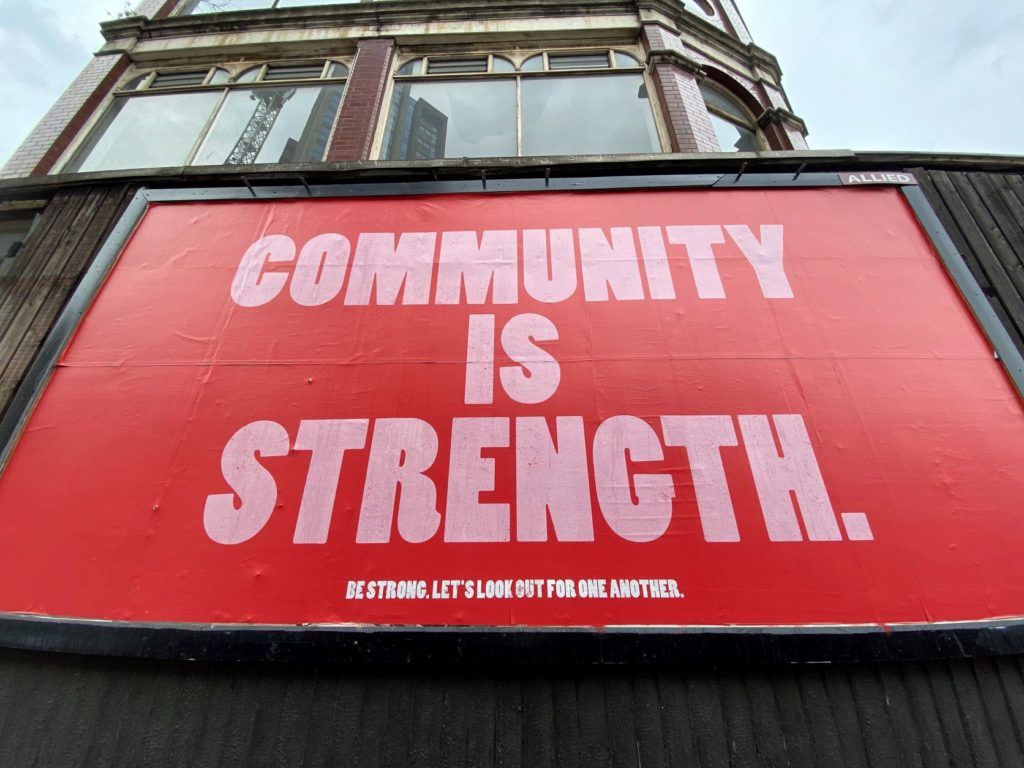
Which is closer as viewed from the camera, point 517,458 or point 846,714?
point 846,714

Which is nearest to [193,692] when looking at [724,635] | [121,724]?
[121,724]

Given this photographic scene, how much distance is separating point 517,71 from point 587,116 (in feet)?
4.89

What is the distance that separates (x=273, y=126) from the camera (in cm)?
644

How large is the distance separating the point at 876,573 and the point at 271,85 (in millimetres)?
9165

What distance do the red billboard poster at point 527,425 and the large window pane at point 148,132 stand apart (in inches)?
79.9

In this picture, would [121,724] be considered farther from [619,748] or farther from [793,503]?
[793,503]

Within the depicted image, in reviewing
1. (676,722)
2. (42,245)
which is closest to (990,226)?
(676,722)

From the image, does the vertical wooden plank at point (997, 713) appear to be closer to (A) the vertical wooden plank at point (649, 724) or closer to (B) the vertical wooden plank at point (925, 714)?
(B) the vertical wooden plank at point (925, 714)

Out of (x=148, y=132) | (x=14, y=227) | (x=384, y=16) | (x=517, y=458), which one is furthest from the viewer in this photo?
(x=384, y=16)

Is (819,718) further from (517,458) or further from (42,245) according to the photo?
(42,245)

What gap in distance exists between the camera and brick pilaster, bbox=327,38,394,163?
587 centimetres

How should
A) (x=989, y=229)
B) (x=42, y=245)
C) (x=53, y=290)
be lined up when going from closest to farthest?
(x=53, y=290), (x=989, y=229), (x=42, y=245)

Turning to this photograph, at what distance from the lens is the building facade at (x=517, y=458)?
303 centimetres

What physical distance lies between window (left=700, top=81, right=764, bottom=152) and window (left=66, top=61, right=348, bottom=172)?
18.6ft
